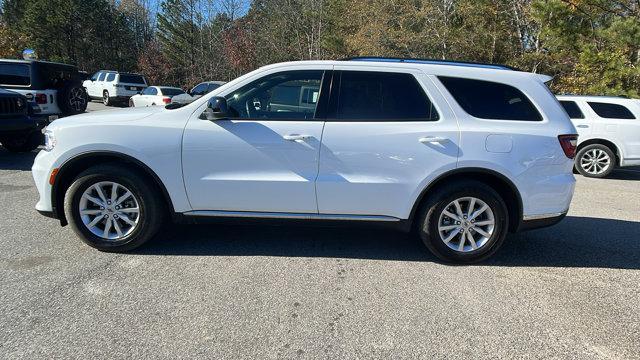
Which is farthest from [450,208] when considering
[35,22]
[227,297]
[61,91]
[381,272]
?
[35,22]

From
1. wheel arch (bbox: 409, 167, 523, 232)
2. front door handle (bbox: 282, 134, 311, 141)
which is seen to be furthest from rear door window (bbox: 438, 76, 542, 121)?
front door handle (bbox: 282, 134, 311, 141)

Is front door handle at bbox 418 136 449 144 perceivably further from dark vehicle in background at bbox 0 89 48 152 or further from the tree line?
the tree line

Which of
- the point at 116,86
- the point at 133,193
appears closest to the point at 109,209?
the point at 133,193

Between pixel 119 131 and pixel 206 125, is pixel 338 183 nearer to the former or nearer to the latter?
pixel 206 125

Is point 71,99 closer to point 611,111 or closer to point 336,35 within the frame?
point 611,111

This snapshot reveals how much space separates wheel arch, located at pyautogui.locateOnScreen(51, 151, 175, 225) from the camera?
3.90 meters

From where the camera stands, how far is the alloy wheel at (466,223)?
13.0 feet

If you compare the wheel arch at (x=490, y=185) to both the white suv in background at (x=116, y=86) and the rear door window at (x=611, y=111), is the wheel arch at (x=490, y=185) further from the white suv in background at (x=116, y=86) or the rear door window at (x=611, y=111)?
the white suv in background at (x=116, y=86)

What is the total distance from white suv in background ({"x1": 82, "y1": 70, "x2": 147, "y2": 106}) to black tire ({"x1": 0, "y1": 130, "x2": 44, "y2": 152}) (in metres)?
14.5

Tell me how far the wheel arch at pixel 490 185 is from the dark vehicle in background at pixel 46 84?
840 centimetres

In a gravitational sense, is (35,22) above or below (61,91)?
above

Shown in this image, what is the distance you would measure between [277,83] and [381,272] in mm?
1937

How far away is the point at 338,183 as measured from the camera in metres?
3.84


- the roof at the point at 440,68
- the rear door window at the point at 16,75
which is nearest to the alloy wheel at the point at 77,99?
the rear door window at the point at 16,75
